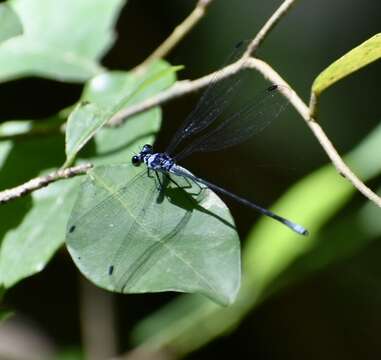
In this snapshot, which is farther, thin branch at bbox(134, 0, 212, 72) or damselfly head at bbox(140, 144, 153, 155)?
thin branch at bbox(134, 0, 212, 72)

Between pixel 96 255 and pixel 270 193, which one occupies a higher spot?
pixel 96 255

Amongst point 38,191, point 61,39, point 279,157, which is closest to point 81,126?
point 38,191

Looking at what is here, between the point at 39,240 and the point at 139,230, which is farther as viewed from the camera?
the point at 39,240

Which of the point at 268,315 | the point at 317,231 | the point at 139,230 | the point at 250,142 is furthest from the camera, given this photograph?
the point at 268,315

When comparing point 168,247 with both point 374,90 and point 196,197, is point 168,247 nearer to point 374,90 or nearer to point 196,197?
point 196,197

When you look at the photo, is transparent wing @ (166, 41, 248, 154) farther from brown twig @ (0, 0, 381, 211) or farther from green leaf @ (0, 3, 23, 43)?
green leaf @ (0, 3, 23, 43)

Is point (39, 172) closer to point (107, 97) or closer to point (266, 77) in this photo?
point (107, 97)

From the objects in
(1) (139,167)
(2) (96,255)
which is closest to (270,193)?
(1) (139,167)

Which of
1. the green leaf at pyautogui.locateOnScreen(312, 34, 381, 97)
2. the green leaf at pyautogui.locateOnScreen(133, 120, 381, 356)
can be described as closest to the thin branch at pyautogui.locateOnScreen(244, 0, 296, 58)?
the green leaf at pyautogui.locateOnScreen(312, 34, 381, 97)
